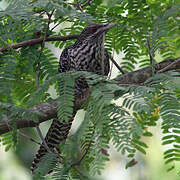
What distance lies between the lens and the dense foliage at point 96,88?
1.75m

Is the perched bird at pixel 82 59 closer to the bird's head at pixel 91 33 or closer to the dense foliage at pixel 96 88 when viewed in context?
the bird's head at pixel 91 33

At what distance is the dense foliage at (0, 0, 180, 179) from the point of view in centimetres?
175

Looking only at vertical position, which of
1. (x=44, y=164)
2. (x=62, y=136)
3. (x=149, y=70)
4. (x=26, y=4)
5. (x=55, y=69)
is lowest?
(x=62, y=136)

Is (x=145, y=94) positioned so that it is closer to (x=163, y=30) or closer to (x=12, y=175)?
(x=163, y=30)

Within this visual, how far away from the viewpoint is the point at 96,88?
5.90ft

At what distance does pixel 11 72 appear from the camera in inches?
95.3

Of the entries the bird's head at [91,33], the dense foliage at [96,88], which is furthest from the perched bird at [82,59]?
the dense foliage at [96,88]

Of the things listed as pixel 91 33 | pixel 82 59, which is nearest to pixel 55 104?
pixel 82 59

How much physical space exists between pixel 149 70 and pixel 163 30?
33.7 inches

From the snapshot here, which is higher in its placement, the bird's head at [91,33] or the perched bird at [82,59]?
the bird's head at [91,33]

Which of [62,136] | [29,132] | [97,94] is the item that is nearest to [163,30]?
[97,94]

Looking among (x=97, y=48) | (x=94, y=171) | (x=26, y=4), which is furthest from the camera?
(x=97, y=48)

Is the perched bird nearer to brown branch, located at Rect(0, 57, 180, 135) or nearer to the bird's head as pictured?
the bird's head

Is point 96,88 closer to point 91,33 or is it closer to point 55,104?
point 55,104
